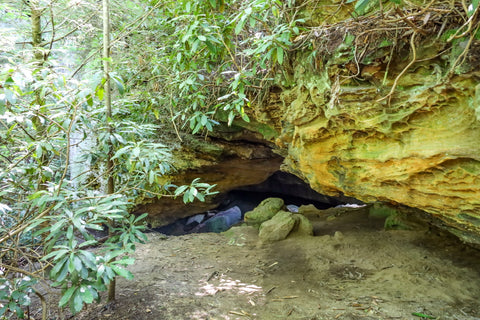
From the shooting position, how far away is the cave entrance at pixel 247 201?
30.6ft

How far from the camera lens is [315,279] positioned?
371cm

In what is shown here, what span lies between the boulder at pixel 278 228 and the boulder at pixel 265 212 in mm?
1031

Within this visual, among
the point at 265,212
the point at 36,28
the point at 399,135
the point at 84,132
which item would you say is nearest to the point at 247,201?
the point at 265,212

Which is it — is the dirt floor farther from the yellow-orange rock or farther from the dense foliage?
the dense foliage

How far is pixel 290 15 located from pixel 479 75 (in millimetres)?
1976

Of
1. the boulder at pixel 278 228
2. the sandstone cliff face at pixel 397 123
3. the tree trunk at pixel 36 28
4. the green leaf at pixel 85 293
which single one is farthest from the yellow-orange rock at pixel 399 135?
A: the tree trunk at pixel 36 28

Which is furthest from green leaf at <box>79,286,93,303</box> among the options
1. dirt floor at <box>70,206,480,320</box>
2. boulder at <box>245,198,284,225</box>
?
boulder at <box>245,198,284,225</box>

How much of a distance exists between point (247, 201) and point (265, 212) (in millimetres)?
5014

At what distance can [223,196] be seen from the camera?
8.99 meters

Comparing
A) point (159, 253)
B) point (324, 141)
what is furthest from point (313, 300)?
point (159, 253)

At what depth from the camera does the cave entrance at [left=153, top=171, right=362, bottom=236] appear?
933cm

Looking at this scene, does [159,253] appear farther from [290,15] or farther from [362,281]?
[290,15]

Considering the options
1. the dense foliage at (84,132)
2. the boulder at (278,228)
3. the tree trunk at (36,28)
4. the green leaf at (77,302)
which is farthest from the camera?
the boulder at (278,228)

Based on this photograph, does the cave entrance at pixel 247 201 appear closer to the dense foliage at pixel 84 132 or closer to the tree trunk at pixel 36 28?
the dense foliage at pixel 84 132
